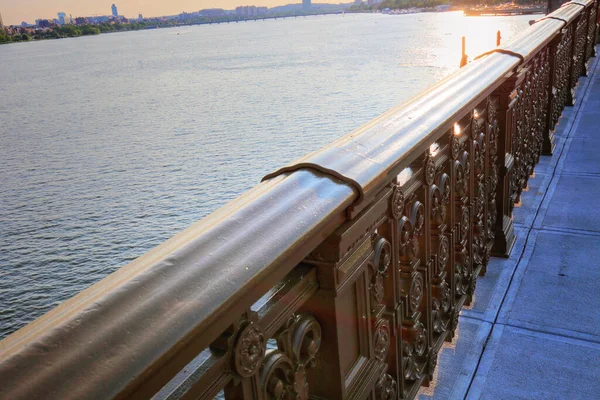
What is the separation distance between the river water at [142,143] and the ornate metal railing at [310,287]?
19898 mm

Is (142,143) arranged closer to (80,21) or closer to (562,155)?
(562,155)

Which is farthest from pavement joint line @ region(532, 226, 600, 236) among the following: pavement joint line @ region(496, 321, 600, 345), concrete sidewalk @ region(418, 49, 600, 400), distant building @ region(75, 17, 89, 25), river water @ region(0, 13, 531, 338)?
distant building @ region(75, 17, 89, 25)

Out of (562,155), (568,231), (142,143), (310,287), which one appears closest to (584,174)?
(562,155)

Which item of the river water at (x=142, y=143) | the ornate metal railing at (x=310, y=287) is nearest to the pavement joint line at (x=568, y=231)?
the ornate metal railing at (x=310, y=287)

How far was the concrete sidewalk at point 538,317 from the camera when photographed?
2389mm

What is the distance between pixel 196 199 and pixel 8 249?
327 inches

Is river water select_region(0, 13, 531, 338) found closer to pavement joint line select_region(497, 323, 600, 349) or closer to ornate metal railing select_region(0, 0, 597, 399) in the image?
pavement joint line select_region(497, 323, 600, 349)

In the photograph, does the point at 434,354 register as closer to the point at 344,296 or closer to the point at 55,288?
the point at 344,296

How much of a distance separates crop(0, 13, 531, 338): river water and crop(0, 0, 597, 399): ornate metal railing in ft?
65.3

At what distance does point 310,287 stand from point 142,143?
125ft

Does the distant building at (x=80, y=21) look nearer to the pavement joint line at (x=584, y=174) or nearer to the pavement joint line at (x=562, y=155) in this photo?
the pavement joint line at (x=562, y=155)

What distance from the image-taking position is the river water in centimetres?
2438

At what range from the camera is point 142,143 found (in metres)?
37.7

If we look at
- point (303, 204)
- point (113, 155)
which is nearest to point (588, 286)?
point (303, 204)
